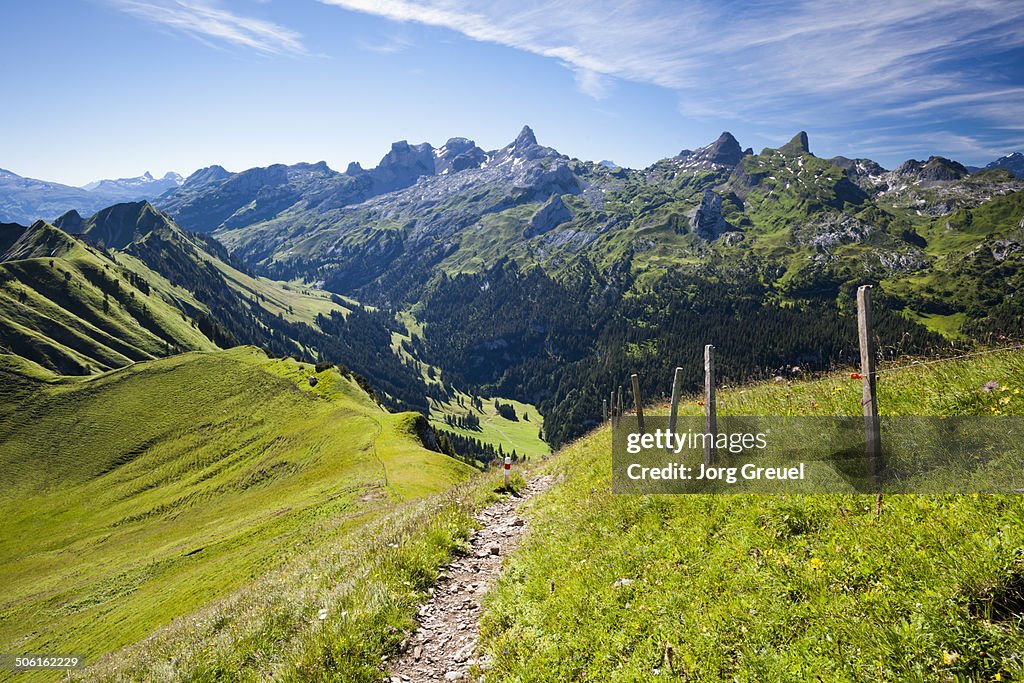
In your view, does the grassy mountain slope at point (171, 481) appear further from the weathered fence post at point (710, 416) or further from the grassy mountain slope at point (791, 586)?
the weathered fence post at point (710, 416)

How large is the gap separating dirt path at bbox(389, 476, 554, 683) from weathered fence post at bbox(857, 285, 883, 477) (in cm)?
951

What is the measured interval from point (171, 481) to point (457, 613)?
10038cm

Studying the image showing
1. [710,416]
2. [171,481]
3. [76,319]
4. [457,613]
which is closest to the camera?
[457,613]

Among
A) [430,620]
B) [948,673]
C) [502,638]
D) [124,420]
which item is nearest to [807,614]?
[948,673]

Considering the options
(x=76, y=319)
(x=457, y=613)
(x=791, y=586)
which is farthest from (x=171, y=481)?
(x=76, y=319)

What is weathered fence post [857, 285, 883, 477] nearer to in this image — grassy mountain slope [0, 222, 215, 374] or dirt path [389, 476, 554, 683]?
dirt path [389, 476, 554, 683]

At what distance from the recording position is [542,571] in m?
11.9

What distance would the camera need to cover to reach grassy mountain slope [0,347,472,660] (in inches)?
1678

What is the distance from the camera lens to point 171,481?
286 feet

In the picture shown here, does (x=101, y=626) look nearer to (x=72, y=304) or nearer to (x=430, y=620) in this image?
(x=430, y=620)

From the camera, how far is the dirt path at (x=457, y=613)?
9898 millimetres

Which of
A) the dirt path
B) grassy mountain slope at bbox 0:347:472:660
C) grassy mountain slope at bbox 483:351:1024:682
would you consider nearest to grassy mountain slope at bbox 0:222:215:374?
grassy mountain slope at bbox 0:347:472:660

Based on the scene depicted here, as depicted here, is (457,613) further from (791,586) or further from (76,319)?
(76,319)

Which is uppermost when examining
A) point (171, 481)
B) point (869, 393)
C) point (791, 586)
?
point (869, 393)
